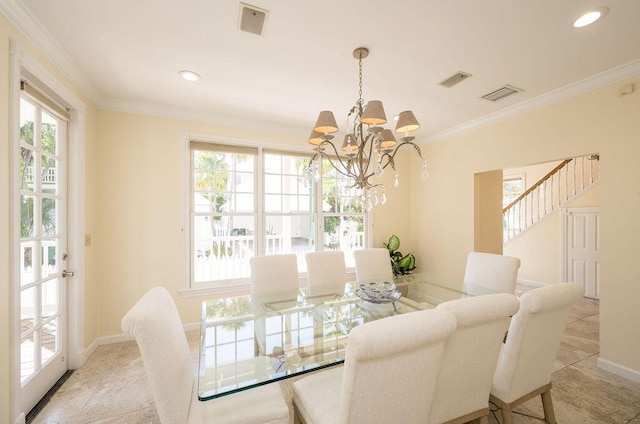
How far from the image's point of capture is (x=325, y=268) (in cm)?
292

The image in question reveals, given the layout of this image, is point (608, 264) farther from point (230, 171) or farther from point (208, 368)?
point (230, 171)

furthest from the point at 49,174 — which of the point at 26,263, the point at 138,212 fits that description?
the point at 138,212

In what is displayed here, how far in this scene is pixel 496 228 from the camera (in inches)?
161

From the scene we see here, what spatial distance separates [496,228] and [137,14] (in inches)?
184

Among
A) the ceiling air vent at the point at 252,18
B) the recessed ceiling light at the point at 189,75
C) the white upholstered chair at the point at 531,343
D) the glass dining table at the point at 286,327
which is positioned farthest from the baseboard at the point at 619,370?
the recessed ceiling light at the point at 189,75

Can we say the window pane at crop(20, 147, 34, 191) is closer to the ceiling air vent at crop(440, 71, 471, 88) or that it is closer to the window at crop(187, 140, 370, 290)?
the window at crop(187, 140, 370, 290)

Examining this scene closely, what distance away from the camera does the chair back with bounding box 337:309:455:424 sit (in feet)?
3.34

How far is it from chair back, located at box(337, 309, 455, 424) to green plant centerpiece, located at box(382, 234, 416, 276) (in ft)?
10.7

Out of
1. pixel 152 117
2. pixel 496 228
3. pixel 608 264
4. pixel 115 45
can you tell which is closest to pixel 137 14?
pixel 115 45

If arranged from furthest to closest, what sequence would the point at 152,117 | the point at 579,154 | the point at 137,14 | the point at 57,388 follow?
the point at 152,117
the point at 579,154
the point at 57,388
the point at 137,14

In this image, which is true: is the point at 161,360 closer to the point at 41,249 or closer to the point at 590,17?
the point at 41,249

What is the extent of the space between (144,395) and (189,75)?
2732mm

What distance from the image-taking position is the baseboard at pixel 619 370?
93.0 inches

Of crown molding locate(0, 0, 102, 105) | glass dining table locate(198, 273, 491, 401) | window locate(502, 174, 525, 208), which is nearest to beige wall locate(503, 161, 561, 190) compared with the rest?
window locate(502, 174, 525, 208)
